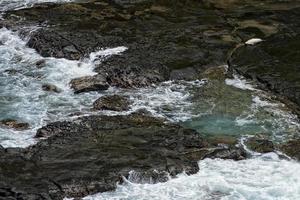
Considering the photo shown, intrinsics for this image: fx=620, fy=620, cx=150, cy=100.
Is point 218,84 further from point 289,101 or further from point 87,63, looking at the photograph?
point 87,63

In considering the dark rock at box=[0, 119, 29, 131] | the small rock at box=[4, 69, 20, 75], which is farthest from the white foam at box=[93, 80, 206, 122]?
the small rock at box=[4, 69, 20, 75]

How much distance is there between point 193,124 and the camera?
13773 mm

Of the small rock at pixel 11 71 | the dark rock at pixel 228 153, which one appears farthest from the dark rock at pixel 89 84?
the dark rock at pixel 228 153

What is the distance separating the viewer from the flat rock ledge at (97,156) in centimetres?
1089

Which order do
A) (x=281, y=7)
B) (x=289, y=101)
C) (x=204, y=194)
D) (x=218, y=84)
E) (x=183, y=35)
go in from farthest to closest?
(x=281, y=7)
(x=183, y=35)
(x=218, y=84)
(x=289, y=101)
(x=204, y=194)

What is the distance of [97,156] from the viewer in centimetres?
1185

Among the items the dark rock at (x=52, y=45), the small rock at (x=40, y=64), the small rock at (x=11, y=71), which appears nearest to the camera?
the small rock at (x=11, y=71)

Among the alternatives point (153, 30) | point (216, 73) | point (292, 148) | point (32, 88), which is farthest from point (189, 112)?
point (153, 30)

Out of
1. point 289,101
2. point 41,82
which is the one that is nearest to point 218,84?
point 289,101

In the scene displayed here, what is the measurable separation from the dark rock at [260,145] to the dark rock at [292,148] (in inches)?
9.3

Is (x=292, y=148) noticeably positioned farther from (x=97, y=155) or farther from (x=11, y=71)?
(x=11, y=71)

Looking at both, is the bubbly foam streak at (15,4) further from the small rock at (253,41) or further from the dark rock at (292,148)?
the dark rock at (292,148)

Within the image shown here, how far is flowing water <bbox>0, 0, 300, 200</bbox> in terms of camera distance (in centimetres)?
1114

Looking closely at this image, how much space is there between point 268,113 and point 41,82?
614cm
